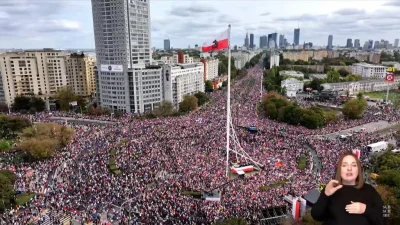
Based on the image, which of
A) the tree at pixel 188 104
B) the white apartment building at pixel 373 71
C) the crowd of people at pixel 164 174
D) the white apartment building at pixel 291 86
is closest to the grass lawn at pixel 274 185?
the crowd of people at pixel 164 174

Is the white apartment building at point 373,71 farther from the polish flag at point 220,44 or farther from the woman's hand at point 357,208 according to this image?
the woman's hand at point 357,208

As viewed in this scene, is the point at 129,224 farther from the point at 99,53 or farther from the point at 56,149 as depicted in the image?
the point at 99,53

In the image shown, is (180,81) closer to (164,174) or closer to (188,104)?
(188,104)

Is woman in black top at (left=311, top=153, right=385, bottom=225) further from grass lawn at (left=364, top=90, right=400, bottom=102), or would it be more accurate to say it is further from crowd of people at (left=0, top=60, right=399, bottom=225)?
grass lawn at (left=364, top=90, right=400, bottom=102)

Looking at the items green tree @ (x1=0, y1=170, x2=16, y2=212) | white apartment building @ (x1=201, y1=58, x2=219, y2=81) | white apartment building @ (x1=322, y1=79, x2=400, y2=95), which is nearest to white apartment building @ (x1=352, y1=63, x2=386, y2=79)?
white apartment building @ (x1=322, y1=79, x2=400, y2=95)

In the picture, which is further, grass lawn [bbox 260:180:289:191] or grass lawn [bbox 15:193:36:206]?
grass lawn [bbox 260:180:289:191]

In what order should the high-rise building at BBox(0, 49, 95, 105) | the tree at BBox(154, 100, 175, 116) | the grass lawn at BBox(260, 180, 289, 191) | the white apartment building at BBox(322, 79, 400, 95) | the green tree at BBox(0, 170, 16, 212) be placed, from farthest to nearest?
the white apartment building at BBox(322, 79, 400, 95) < the high-rise building at BBox(0, 49, 95, 105) < the tree at BBox(154, 100, 175, 116) < the grass lawn at BBox(260, 180, 289, 191) < the green tree at BBox(0, 170, 16, 212)

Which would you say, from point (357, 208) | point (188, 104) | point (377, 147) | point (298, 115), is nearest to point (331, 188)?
point (357, 208)
